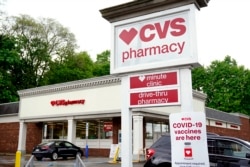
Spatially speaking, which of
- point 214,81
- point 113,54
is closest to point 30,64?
point 214,81

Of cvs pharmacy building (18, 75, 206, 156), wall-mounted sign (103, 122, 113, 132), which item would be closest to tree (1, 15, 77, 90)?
cvs pharmacy building (18, 75, 206, 156)

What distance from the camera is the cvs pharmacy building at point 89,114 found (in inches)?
951

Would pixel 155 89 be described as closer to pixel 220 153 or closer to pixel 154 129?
pixel 220 153

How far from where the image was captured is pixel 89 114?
84.1 feet

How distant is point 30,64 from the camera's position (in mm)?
47344

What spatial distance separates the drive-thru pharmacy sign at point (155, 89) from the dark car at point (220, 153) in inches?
113

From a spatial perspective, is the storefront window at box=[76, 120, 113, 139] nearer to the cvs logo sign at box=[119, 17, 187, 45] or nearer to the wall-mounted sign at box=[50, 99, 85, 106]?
the wall-mounted sign at box=[50, 99, 85, 106]

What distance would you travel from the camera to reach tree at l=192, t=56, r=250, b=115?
50281 millimetres

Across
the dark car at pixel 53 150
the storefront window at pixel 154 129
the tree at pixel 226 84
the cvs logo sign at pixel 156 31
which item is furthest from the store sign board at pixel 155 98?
the tree at pixel 226 84

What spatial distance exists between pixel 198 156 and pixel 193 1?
144 inches

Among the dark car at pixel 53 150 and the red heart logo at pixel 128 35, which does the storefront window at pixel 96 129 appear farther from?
the red heart logo at pixel 128 35

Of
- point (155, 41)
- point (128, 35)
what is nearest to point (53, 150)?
point (128, 35)

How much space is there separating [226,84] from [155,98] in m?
46.9

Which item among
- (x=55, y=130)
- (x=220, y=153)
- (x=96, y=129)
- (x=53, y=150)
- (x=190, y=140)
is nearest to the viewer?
(x=190, y=140)
